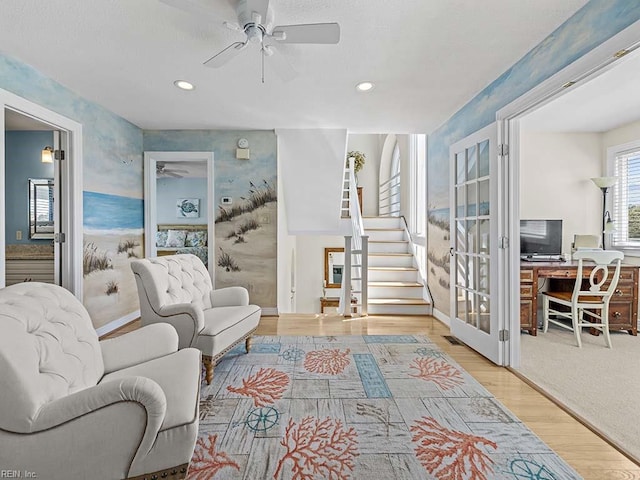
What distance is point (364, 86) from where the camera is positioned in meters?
3.07

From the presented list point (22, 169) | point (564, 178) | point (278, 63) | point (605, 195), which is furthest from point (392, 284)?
point (22, 169)

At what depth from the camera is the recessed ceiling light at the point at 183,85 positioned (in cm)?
300

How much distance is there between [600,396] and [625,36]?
7.45ft

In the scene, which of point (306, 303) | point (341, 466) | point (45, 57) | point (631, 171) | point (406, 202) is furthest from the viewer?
point (306, 303)

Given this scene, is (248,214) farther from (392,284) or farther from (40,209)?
(40,209)

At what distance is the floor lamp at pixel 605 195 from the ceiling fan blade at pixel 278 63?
407 cm

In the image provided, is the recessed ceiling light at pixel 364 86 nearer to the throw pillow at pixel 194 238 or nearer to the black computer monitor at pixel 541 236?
the black computer monitor at pixel 541 236

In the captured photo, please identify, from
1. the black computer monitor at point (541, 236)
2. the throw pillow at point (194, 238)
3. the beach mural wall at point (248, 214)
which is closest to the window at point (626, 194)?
the black computer monitor at point (541, 236)

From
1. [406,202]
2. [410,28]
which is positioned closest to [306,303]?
[406,202]

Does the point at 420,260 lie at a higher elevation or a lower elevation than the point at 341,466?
higher

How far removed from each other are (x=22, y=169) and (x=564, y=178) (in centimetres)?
706

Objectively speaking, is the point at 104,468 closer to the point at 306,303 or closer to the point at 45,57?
the point at 45,57

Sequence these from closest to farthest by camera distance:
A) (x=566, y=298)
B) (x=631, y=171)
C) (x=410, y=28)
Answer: (x=410, y=28)
(x=566, y=298)
(x=631, y=171)

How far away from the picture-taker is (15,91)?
8.58 ft
